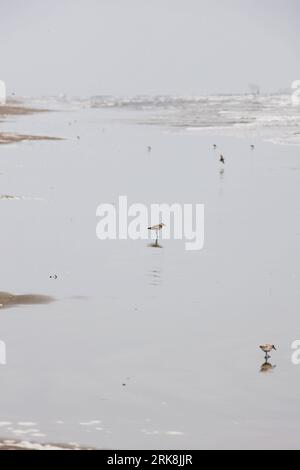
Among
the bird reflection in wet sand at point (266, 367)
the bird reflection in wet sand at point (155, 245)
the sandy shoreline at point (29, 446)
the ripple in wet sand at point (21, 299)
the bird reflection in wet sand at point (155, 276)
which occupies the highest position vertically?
the bird reflection in wet sand at point (155, 245)

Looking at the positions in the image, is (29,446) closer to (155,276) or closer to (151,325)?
(151,325)

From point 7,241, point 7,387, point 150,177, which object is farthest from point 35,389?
point 150,177

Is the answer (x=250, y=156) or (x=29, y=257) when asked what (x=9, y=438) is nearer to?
(x=29, y=257)

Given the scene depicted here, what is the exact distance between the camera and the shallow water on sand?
554 inches

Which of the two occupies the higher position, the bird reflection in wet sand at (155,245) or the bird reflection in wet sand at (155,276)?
the bird reflection in wet sand at (155,245)

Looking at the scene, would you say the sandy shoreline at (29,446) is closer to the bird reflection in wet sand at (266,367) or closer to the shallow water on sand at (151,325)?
the shallow water on sand at (151,325)

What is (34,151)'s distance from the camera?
61375 millimetres

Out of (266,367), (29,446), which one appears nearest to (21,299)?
(266,367)

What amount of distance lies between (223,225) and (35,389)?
17028 mm

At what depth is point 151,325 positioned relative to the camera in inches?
759

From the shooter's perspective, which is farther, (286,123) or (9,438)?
(286,123)

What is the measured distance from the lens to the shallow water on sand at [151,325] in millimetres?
14078

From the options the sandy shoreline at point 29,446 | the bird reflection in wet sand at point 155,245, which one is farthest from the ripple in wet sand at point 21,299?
the sandy shoreline at point 29,446

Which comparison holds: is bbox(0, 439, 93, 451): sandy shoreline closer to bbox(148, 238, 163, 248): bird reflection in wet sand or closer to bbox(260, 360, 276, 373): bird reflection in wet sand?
bbox(260, 360, 276, 373): bird reflection in wet sand
